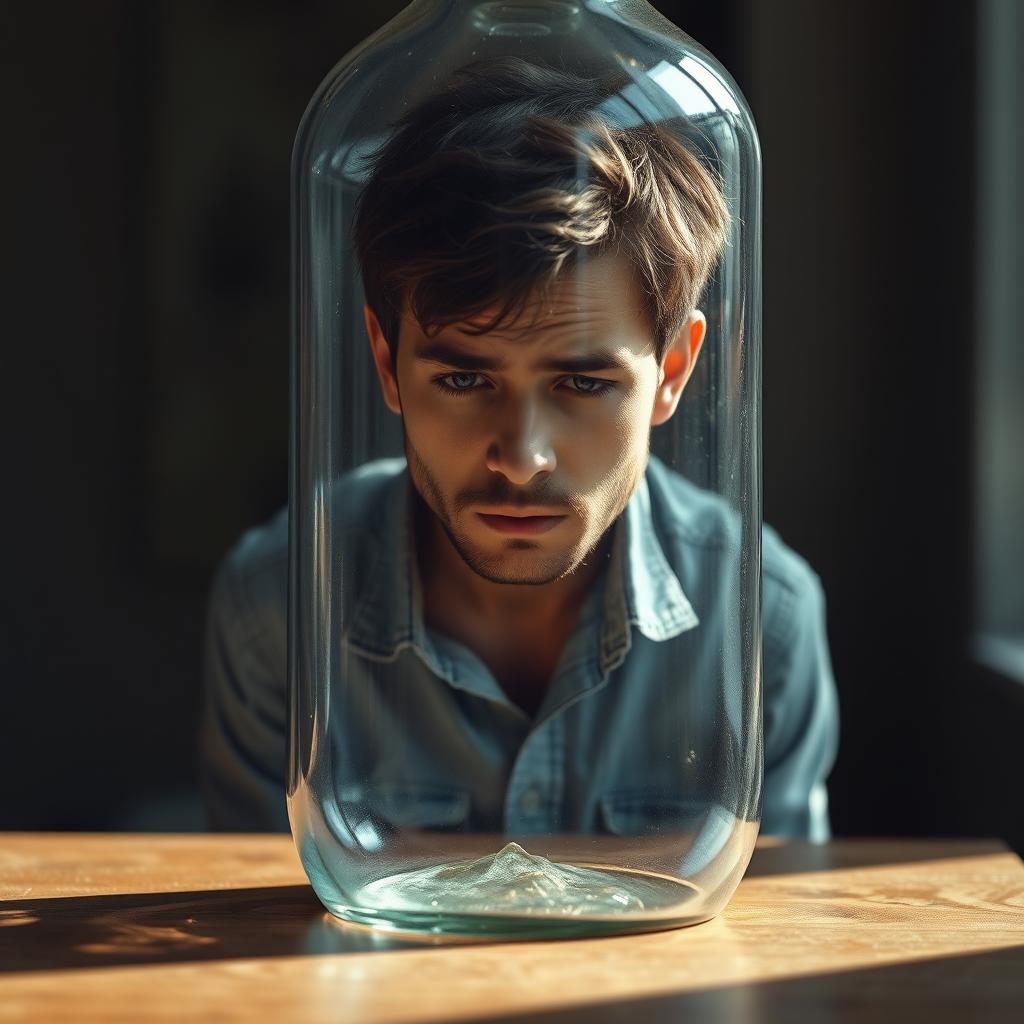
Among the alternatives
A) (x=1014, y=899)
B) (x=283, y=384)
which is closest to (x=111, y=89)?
(x=283, y=384)

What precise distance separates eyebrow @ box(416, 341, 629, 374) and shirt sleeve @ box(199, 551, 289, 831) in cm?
46

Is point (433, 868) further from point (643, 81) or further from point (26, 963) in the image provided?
point (643, 81)

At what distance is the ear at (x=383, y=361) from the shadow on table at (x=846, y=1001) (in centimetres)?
24

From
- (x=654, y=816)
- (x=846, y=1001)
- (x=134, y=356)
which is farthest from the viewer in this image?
(x=134, y=356)

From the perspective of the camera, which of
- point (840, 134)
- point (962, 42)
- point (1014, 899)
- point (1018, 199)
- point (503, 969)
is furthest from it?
point (840, 134)

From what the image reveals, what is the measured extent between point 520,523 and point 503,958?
0.50 feet

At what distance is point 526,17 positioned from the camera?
552 millimetres

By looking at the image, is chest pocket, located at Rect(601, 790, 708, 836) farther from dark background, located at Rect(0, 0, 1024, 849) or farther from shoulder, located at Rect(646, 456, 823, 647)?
dark background, located at Rect(0, 0, 1024, 849)

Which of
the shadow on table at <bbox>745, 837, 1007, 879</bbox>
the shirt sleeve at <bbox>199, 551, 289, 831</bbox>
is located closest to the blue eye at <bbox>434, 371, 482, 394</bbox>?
the shadow on table at <bbox>745, 837, 1007, 879</bbox>

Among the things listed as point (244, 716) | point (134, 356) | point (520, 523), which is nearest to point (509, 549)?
point (520, 523)

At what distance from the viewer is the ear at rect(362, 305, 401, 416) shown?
22.0 inches

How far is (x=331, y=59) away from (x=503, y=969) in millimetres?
1873

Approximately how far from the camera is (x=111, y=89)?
213 cm

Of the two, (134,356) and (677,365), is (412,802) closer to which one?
(677,365)
